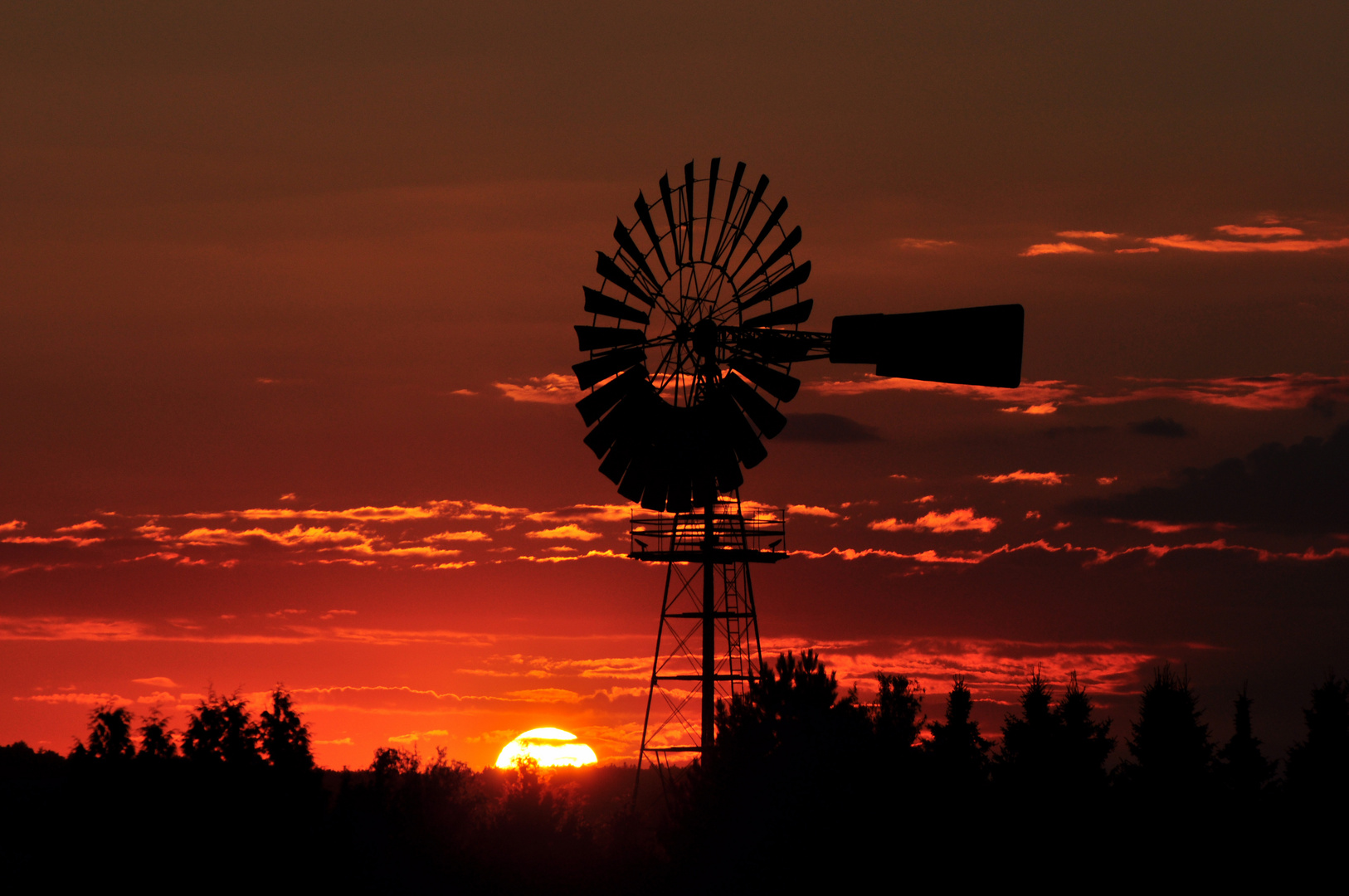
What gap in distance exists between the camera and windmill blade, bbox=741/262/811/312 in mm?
46219

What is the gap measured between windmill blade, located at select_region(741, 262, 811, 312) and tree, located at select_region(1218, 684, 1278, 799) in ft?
166

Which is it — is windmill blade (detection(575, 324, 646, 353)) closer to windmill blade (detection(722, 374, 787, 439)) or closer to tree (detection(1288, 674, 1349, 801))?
windmill blade (detection(722, 374, 787, 439))

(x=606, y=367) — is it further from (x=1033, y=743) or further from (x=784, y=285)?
(x=1033, y=743)

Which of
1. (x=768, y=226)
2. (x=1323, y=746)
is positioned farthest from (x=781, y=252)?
(x=1323, y=746)

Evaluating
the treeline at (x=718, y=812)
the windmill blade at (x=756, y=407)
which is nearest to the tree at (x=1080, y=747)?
the treeline at (x=718, y=812)

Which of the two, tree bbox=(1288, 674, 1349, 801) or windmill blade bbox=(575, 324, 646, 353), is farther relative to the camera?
tree bbox=(1288, 674, 1349, 801)

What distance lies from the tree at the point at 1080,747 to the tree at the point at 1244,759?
10.7m

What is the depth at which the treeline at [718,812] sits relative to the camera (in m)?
39.7

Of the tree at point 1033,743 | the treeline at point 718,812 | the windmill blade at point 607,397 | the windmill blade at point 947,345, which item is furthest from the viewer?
the tree at point 1033,743

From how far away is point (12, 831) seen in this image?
5900 centimetres

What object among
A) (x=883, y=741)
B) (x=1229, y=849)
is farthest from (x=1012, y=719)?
(x=883, y=741)

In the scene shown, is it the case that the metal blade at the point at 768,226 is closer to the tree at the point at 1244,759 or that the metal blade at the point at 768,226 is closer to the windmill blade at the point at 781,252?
the windmill blade at the point at 781,252

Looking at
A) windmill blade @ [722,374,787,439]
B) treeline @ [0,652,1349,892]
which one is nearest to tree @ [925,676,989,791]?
treeline @ [0,652,1349,892]

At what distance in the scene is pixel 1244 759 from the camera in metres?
83.6
